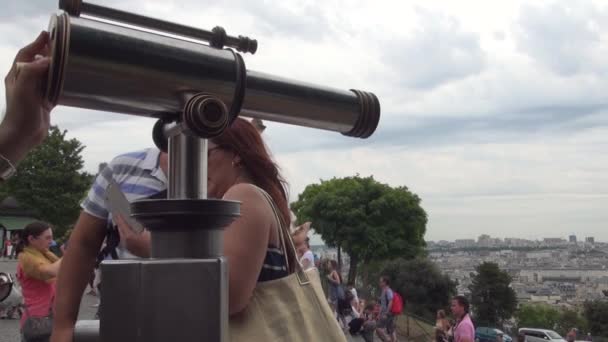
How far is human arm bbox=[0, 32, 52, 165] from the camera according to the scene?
91 cm

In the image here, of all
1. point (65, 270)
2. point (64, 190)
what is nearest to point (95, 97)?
point (65, 270)

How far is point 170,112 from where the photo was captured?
3.19 feet

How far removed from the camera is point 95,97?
0.88m

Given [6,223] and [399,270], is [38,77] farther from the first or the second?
[6,223]

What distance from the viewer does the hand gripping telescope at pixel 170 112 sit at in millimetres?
818

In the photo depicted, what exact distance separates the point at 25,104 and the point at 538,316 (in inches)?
3256

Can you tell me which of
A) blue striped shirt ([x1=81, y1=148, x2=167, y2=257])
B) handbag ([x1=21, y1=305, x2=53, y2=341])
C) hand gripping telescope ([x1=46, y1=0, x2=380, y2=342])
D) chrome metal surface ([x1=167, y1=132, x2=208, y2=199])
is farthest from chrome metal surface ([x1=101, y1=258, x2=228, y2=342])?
handbag ([x1=21, y1=305, x2=53, y2=341])

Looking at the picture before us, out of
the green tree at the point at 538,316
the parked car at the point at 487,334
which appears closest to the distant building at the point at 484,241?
the green tree at the point at 538,316

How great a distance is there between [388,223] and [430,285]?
8.49 meters

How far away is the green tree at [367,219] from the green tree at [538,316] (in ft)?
91.5

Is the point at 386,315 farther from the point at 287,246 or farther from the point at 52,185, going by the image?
the point at 52,185

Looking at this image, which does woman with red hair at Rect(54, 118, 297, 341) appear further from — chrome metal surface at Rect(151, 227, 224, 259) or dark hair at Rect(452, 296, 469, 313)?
dark hair at Rect(452, 296, 469, 313)

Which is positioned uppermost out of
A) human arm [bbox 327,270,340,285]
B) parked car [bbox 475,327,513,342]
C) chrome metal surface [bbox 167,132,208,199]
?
chrome metal surface [bbox 167,132,208,199]

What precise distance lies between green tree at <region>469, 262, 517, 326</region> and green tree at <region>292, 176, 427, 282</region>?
20.1ft
